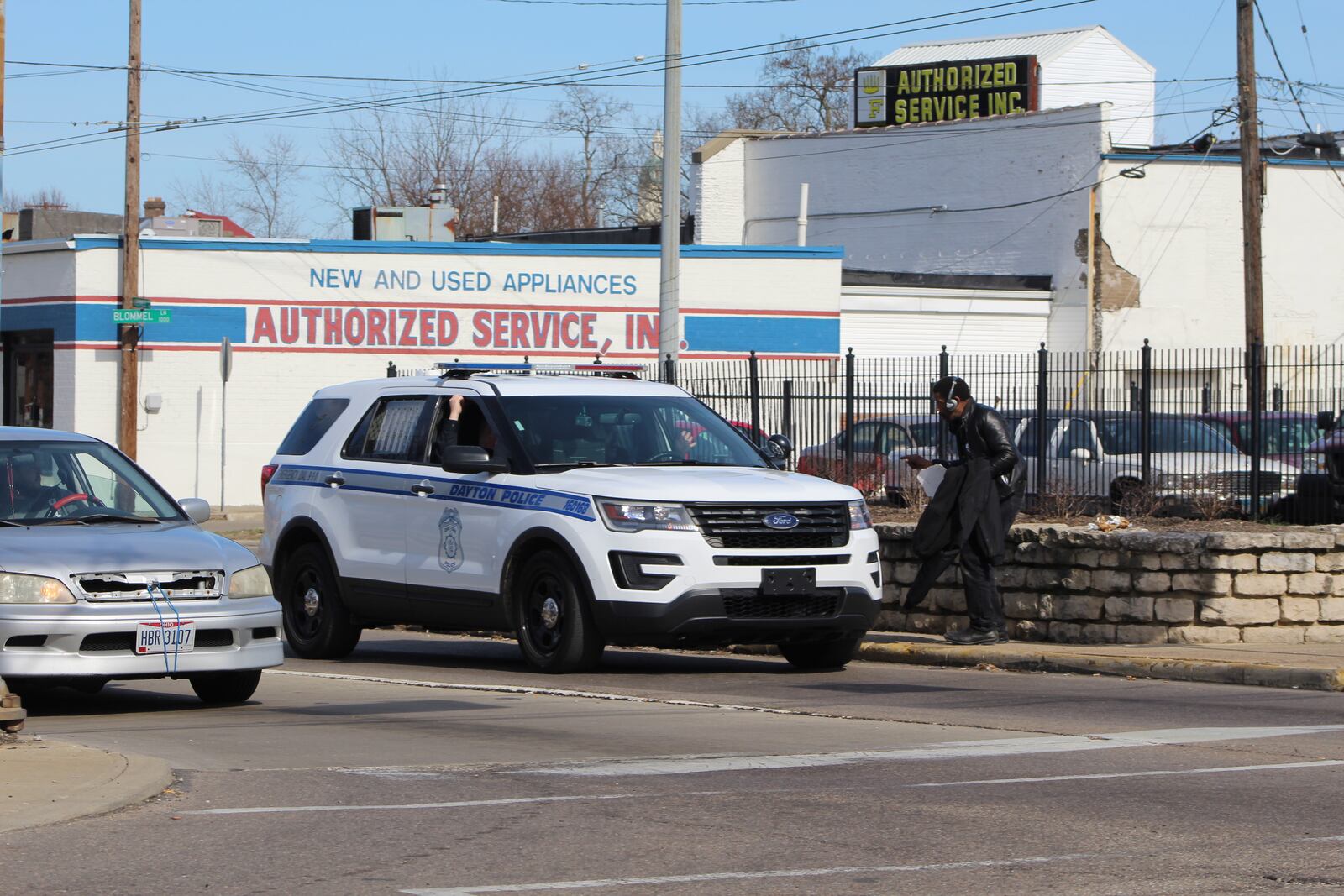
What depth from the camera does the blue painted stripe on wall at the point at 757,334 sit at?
1516 inches

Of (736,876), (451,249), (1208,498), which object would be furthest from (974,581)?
(451,249)

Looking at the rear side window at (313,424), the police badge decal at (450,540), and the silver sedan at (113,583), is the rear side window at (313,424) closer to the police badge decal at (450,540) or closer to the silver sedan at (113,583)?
the police badge decal at (450,540)

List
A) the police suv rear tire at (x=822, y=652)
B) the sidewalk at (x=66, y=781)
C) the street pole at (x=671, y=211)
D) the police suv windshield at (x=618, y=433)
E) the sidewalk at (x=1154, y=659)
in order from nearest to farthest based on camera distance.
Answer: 1. the sidewalk at (x=66, y=781)
2. the sidewalk at (x=1154, y=659)
3. the police suv windshield at (x=618, y=433)
4. the police suv rear tire at (x=822, y=652)
5. the street pole at (x=671, y=211)

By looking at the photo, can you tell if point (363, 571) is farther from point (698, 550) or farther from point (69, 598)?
point (69, 598)

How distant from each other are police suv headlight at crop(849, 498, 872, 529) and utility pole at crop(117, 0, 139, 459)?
23.5 meters

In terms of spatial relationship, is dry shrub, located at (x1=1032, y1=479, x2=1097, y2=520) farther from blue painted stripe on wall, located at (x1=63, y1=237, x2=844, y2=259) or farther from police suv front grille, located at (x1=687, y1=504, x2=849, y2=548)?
blue painted stripe on wall, located at (x1=63, y1=237, x2=844, y2=259)

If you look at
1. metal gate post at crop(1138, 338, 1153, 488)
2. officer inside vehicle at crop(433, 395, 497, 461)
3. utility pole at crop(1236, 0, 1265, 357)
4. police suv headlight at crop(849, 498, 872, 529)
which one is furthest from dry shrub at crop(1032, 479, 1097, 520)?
utility pole at crop(1236, 0, 1265, 357)

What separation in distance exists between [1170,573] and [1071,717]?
4161 millimetres

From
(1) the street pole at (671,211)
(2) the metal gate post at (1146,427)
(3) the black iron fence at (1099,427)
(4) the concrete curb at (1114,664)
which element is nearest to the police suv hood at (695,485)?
(4) the concrete curb at (1114,664)

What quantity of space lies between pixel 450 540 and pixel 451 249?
→ 2450cm

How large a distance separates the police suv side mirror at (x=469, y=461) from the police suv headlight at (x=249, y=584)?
6.74ft

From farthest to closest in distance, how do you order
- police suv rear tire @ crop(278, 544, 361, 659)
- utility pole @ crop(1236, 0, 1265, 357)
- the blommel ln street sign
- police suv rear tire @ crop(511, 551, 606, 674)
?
the blommel ln street sign → utility pole @ crop(1236, 0, 1265, 357) → police suv rear tire @ crop(278, 544, 361, 659) → police suv rear tire @ crop(511, 551, 606, 674)

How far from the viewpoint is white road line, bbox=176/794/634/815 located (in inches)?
296

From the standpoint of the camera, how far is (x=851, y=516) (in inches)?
503
